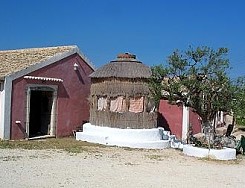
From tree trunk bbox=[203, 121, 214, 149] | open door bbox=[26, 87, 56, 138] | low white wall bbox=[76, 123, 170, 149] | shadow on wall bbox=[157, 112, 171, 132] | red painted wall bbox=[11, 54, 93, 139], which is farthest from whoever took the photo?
shadow on wall bbox=[157, 112, 171, 132]

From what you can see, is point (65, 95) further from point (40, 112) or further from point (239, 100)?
point (239, 100)

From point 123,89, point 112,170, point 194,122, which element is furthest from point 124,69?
point 112,170

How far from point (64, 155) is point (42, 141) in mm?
5003

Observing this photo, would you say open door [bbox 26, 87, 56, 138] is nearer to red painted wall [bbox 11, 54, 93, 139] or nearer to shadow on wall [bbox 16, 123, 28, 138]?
red painted wall [bbox 11, 54, 93, 139]

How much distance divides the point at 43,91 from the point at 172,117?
891 centimetres

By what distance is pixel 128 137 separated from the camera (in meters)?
20.4

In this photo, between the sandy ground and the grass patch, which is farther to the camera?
the grass patch

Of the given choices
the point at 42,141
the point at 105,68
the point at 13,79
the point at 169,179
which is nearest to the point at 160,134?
the point at 105,68

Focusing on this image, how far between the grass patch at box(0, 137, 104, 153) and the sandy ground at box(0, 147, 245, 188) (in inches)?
33.8

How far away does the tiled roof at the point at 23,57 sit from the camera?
20.0 meters

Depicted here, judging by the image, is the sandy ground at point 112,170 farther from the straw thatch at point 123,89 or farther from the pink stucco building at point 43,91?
the pink stucco building at point 43,91

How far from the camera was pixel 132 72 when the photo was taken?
21281 millimetres

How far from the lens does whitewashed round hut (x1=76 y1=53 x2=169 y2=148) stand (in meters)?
20.6

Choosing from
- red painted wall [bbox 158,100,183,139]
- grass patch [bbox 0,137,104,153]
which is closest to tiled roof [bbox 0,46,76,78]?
grass patch [bbox 0,137,104,153]
